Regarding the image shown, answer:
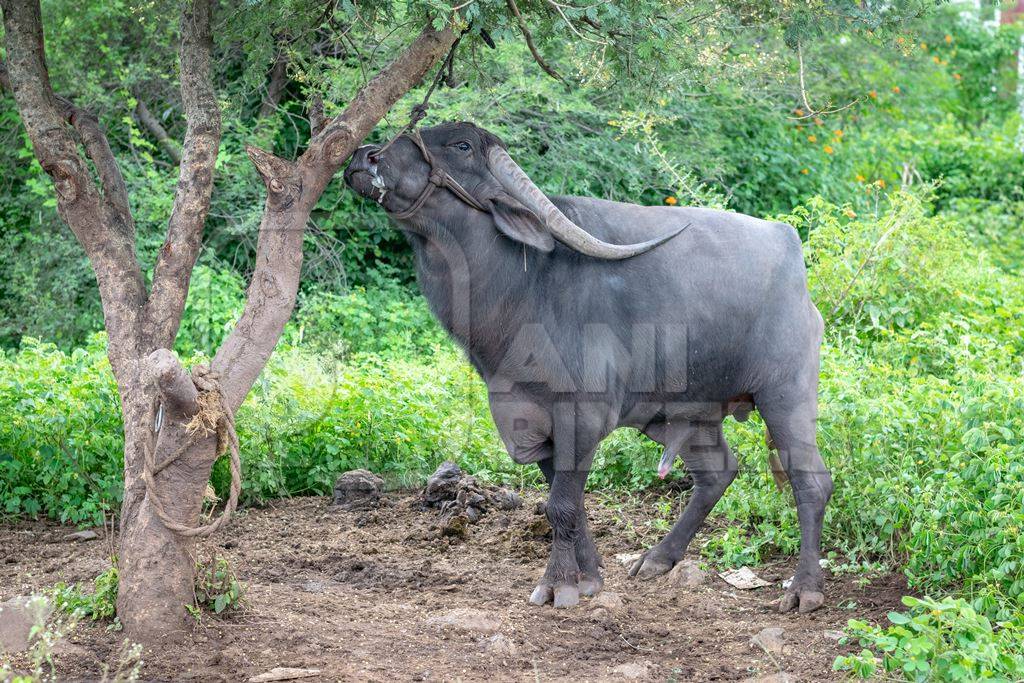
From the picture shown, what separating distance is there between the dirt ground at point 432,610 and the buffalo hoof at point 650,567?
0.08 m

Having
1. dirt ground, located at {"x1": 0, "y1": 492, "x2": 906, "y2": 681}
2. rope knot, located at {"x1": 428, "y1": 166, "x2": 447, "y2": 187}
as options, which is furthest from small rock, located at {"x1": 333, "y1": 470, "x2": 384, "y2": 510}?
Result: rope knot, located at {"x1": 428, "y1": 166, "x2": 447, "y2": 187}

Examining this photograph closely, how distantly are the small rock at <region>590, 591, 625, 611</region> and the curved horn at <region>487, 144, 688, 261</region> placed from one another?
1500 millimetres

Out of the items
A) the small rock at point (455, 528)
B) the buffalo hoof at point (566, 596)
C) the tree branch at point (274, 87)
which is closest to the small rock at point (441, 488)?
the small rock at point (455, 528)

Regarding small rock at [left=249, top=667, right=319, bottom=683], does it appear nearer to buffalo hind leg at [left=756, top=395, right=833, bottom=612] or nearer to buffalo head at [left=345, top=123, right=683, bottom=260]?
buffalo head at [left=345, top=123, right=683, bottom=260]

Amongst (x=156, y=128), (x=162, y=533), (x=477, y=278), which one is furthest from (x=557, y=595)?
(x=156, y=128)

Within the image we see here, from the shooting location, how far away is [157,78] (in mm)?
10297

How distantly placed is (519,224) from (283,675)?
2.10 metres

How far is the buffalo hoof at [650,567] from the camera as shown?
18.1ft

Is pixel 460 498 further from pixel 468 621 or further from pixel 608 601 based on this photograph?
pixel 468 621

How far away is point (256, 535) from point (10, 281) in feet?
19.6

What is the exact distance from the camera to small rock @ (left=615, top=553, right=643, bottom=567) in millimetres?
5725

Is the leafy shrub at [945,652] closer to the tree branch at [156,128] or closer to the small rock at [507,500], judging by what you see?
the small rock at [507,500]

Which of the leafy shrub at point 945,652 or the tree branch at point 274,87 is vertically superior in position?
the tree branch at point 274,87

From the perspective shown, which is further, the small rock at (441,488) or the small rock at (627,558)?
the small rock at (441,488)
